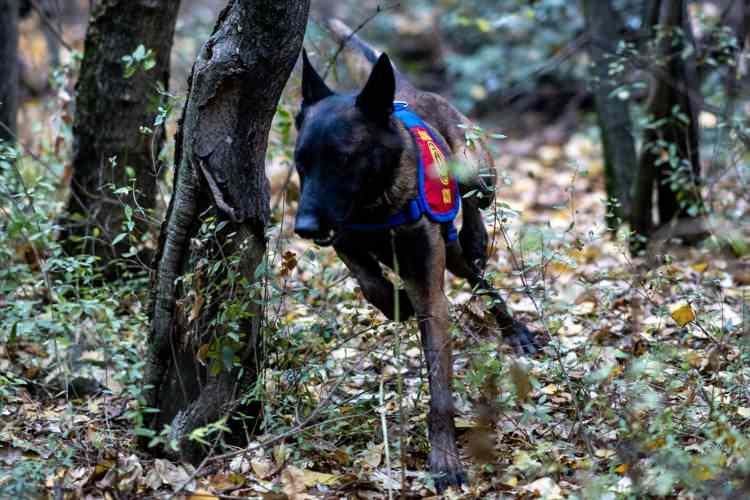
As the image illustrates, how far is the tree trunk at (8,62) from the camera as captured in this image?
712 centimetres

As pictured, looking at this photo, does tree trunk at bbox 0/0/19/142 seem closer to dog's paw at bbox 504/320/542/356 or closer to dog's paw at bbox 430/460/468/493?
dog's paw at bbox 504/320/542/356

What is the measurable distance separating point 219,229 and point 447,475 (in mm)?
1483

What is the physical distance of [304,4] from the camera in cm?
407

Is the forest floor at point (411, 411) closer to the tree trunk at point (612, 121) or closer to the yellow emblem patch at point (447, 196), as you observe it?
the yellow emblem patch at point (447, 196)

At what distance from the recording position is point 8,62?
7.20 metres

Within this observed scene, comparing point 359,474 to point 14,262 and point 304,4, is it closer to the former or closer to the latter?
point 304,4

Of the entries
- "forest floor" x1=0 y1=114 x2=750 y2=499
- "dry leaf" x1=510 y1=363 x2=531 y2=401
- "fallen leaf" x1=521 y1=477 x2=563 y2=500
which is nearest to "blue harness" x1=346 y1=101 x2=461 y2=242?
"forest floor" x1=0 y1=114 x2=750 y2=499

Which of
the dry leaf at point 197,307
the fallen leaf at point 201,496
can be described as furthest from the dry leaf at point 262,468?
the dry leaf at point 197,307

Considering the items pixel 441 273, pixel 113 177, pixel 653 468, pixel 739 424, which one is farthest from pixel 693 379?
pixel 113 177

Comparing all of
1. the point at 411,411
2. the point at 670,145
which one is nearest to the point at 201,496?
the point at 411,411

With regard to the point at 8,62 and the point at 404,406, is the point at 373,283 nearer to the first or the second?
the point at 404,406

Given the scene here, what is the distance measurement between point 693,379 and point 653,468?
2.73 feet

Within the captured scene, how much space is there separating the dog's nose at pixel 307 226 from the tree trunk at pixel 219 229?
0.90 ft

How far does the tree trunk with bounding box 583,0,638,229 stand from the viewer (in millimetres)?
8164
